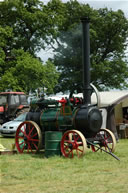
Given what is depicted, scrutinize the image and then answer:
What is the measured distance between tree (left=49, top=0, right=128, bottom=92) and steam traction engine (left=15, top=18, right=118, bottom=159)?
21.8 m

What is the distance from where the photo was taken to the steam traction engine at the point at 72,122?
9.60 metres

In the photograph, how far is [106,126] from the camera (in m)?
15.4

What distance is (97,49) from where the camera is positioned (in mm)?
34312

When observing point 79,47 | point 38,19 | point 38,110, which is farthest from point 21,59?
point 38,110

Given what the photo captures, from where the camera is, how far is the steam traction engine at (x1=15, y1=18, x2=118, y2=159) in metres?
9.60

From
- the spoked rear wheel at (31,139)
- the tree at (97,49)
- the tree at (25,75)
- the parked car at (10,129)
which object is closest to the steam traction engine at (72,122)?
the spoked rear wheel at (31,139)

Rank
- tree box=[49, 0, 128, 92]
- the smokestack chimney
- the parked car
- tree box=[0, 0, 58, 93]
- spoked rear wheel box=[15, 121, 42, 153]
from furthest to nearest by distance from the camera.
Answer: tree box=[49, 0, 128, 92] < tree box=[0, 0, 58, 93] < the parked car < spoked rear wheel box=[15, 121, 42, 153] < the smokestack chimney

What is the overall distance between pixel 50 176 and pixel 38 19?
24744 mm

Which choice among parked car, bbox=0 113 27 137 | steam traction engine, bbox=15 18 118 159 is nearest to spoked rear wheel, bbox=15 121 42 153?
steam traction engine, bbox=15 18 118 159

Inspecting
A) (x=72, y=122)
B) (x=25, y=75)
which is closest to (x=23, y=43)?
(x=25, y=75)

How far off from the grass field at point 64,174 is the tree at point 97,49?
2351 cm

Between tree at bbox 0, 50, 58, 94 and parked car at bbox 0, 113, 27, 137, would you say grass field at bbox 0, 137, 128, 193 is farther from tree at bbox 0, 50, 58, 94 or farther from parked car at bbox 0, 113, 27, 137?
tree at bbox 0, 50, 58, 94

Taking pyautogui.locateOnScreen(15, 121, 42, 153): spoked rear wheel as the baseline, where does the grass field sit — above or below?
below

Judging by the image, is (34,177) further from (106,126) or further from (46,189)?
(106,126)
